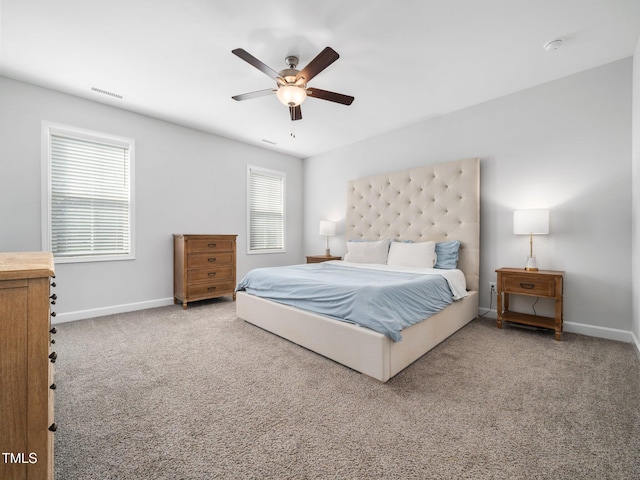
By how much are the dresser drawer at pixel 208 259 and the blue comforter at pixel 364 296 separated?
1.23 metres

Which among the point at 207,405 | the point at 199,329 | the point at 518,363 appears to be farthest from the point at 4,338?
the point at 518,363

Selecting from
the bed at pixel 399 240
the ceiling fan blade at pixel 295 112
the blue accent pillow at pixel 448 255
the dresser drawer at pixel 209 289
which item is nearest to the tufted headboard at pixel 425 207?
the bed at pixel 399 240

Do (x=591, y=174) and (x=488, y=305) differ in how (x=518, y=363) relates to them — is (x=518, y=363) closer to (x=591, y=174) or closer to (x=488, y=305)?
(x=488, y=305)

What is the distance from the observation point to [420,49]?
250 cm

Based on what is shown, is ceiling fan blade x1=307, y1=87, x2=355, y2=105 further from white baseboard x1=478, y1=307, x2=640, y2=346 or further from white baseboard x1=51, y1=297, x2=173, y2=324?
white baseboard x1=51, y1=297, x2=173, y2=324

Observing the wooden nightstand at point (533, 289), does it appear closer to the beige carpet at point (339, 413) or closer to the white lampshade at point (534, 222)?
the beige carpet at point (339, 413)

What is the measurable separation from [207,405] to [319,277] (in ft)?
4.77

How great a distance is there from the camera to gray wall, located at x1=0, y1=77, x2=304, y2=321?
301 centimetres

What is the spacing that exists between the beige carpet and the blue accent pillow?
109cm

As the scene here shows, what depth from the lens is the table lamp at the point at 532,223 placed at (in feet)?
9.34

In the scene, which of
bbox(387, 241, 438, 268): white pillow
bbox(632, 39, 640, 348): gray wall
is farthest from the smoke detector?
bbox(387, 241, 438, 268): white pillow

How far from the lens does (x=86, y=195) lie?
11.4 feet

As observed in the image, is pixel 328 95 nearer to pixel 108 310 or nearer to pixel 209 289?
pixel 209 289

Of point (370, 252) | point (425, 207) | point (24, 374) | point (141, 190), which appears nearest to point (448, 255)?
point (425, 207)
